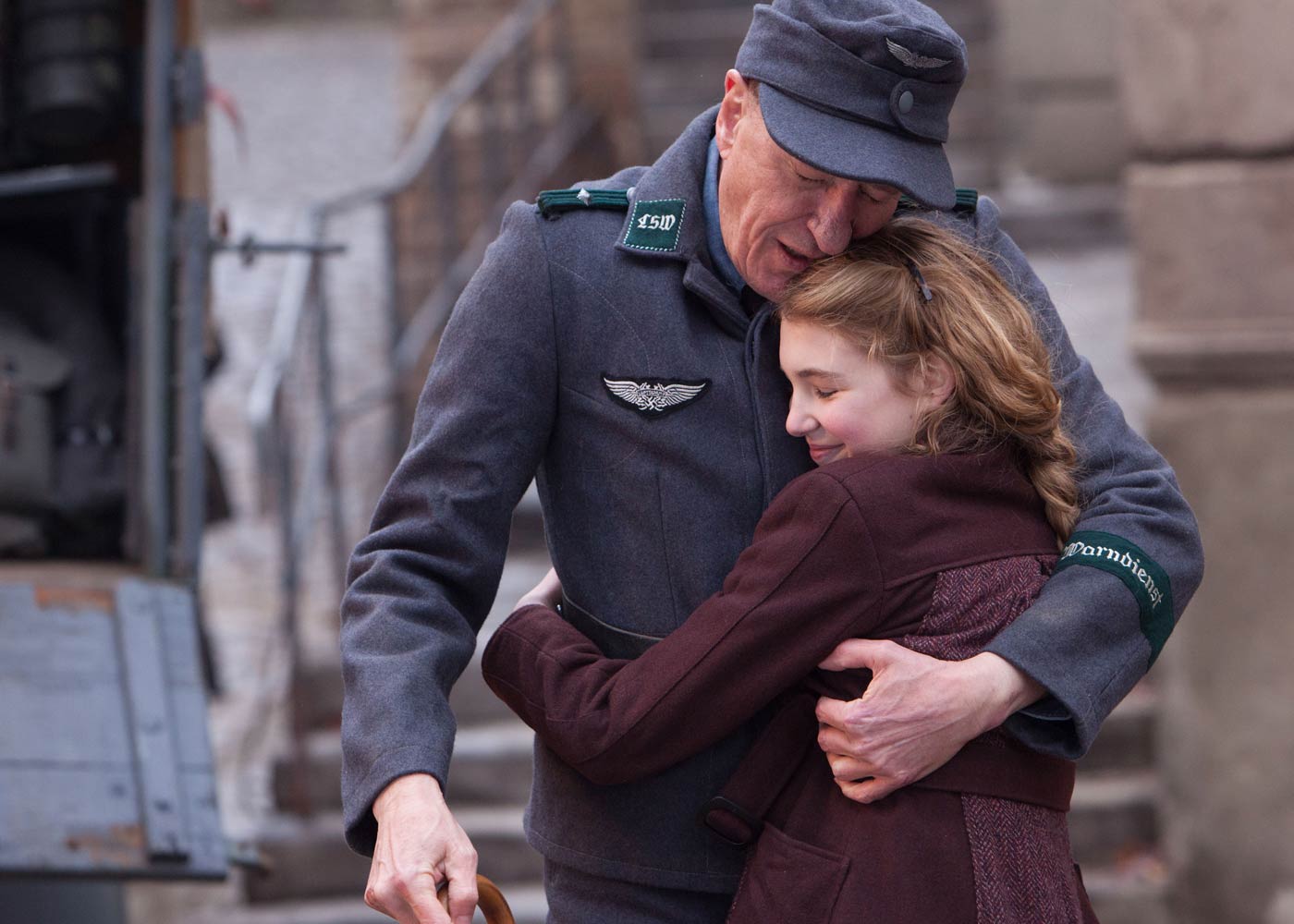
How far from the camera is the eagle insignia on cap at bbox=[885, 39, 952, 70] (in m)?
1.98

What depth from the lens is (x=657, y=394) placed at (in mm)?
2104

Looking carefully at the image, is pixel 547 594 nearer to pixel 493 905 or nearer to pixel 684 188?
pixel 493 905

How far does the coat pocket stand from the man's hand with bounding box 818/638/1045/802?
0.26 feet

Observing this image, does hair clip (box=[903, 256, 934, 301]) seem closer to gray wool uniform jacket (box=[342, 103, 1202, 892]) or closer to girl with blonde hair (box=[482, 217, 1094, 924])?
girl with blonde hair (box=[482, 217, 1094, 924])

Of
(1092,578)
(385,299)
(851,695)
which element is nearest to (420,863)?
(851,695)

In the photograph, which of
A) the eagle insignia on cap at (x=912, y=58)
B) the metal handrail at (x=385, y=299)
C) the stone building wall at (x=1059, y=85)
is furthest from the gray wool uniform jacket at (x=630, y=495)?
the stone building wall at (x=1059, y=85)

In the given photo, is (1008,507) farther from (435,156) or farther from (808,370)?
(435,156)

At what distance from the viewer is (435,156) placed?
24.6ft

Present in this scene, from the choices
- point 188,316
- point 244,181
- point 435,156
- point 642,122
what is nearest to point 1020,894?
point 188,316

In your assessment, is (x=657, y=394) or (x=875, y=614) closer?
(x=875, y=614)

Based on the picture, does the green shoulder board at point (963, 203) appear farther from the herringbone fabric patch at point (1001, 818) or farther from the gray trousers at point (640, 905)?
the gray trousers at point (640, 905)

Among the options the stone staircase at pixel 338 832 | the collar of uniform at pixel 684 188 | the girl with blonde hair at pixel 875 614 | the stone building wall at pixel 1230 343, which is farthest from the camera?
the stone staircase at pixel 338 832

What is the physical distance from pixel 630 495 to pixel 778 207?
0.39 meters

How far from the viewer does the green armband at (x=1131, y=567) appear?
6.58ft
